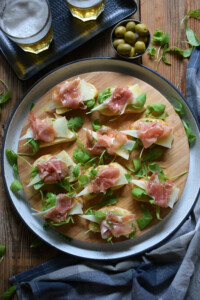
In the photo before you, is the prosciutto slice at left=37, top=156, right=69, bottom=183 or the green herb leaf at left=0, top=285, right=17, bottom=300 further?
the green herb leaf at left=0, top=285, right=17, bottom=300

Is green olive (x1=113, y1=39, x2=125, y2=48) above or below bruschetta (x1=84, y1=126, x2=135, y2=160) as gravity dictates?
above

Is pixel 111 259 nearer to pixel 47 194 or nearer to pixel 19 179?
pixel 47 194

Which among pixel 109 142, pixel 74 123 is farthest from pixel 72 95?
pixel 109 142

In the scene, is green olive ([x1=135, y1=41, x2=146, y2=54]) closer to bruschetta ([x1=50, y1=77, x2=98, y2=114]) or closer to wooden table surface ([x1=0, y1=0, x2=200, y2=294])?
wooden table surface ([x1=0, y1=0, x2=200, y2=294])

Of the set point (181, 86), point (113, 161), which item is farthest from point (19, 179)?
point (181, 86)

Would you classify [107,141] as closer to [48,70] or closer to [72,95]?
[72,95]

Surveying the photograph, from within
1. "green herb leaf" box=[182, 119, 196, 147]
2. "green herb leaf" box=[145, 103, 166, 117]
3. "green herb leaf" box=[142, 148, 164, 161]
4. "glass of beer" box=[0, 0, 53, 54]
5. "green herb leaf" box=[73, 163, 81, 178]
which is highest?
"glass of beer" box=[0, 0, 53, 54]

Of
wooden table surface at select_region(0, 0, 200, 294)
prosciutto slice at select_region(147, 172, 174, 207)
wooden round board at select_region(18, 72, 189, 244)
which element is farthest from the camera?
wooden table surface at select_region(0, 0, 200, 294)

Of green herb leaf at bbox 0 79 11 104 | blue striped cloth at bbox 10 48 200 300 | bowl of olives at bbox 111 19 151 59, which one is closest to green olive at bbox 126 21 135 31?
bowl of olives at bbox 111 19 151 59
